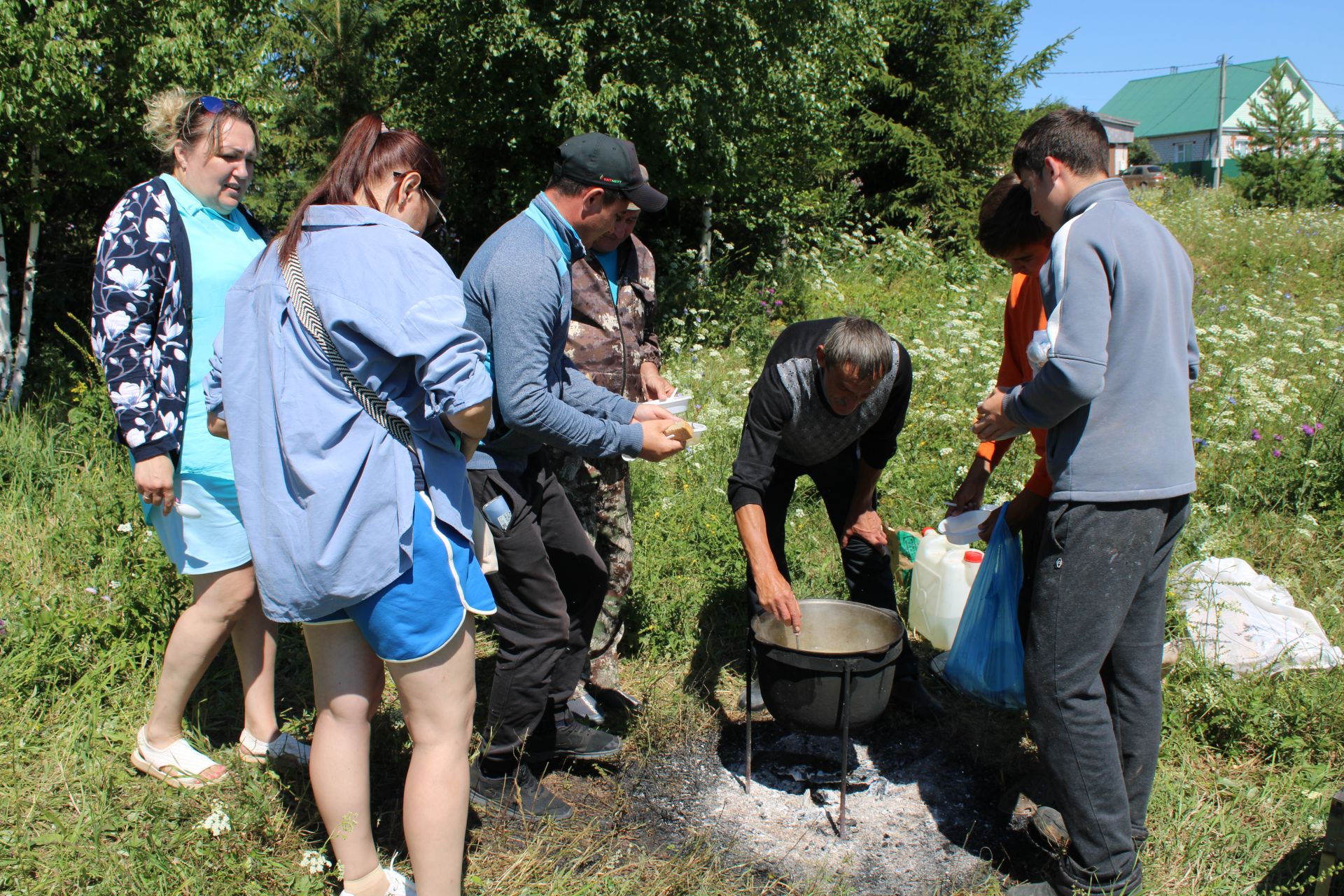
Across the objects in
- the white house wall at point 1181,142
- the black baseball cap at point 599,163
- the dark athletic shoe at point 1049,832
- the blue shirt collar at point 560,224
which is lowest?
the dark athletic shoe at point 1049,832

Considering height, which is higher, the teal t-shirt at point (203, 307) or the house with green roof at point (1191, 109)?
the house with green roof at point (1191, 109)

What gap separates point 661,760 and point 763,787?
360mm

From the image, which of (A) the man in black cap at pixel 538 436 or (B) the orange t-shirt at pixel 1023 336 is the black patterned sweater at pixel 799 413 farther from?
(A) the man in black cap at pixel 538 436

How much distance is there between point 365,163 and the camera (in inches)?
71.9

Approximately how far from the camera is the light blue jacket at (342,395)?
1.64 m

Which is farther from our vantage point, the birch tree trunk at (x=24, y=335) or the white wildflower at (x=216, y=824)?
the birch tree trunk at (x=24, y=335)

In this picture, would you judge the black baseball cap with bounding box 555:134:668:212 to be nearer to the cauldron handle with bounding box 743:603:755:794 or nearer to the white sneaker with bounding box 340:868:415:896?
the cauldron handle with bounding box 743:603:755:794

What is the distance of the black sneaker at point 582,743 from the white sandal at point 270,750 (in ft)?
2.51

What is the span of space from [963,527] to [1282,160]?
59.3 ft

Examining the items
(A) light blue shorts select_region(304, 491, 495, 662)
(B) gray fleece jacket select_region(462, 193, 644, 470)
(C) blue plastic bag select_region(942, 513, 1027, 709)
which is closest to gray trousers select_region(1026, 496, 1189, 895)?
(C) blue plastic bag select_region(942, 513, 1027, 709)

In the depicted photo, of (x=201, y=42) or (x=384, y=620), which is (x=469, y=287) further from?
(x=201, y=42)

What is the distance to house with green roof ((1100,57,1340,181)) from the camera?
50875mm

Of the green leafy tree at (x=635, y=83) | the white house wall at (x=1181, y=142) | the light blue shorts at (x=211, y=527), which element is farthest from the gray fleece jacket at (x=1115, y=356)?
the white house wall at (x=1181, y=142)

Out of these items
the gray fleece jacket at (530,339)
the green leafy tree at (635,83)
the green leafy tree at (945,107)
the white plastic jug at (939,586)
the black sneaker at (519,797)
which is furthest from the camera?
the green leafy tree at (945,107)
